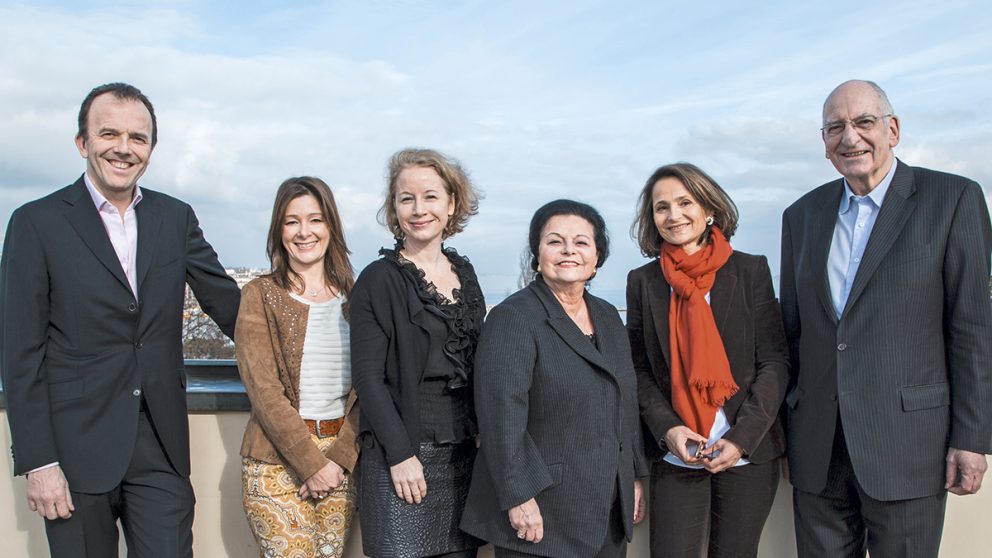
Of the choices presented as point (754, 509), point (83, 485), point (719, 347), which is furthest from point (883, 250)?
point (83, 485)

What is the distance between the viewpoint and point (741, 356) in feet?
8.98

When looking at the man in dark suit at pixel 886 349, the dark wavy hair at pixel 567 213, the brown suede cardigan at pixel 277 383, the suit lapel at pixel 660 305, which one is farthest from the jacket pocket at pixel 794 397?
the brown suede cardigan at pixel 277 383

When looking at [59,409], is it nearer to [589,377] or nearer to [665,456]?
[589,377]

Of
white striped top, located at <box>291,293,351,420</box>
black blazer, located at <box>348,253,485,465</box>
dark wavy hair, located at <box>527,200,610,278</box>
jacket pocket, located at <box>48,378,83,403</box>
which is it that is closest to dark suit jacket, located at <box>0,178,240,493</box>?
jacket pocket, located at <box>48,378,83,403</box>

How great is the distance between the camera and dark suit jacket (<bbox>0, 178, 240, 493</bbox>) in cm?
247

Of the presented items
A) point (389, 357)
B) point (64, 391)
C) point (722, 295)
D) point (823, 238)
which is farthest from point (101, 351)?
point (823, 238)

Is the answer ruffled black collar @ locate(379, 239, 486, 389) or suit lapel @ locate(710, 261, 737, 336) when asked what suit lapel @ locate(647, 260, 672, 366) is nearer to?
suit lapel @ locate(710, 261, 737, 336)

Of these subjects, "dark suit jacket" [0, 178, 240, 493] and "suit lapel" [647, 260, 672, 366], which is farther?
"suit lapel" [647, 260, 672, 366]

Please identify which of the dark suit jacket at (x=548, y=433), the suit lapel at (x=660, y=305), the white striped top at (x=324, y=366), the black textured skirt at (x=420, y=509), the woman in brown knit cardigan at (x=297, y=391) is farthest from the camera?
the suit lapel at (x=660, y=305)

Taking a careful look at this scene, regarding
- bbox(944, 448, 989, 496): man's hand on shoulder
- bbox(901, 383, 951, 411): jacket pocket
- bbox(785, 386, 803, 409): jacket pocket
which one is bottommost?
bbox(944, 448, 989, 496): man's hand on shoulder

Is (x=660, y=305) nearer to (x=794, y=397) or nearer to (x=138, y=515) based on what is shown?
(x=794, y=397)

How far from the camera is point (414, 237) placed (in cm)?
269

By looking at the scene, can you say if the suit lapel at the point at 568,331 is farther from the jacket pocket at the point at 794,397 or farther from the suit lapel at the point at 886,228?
the suit lapel at the point at 886,228

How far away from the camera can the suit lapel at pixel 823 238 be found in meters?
2.66
